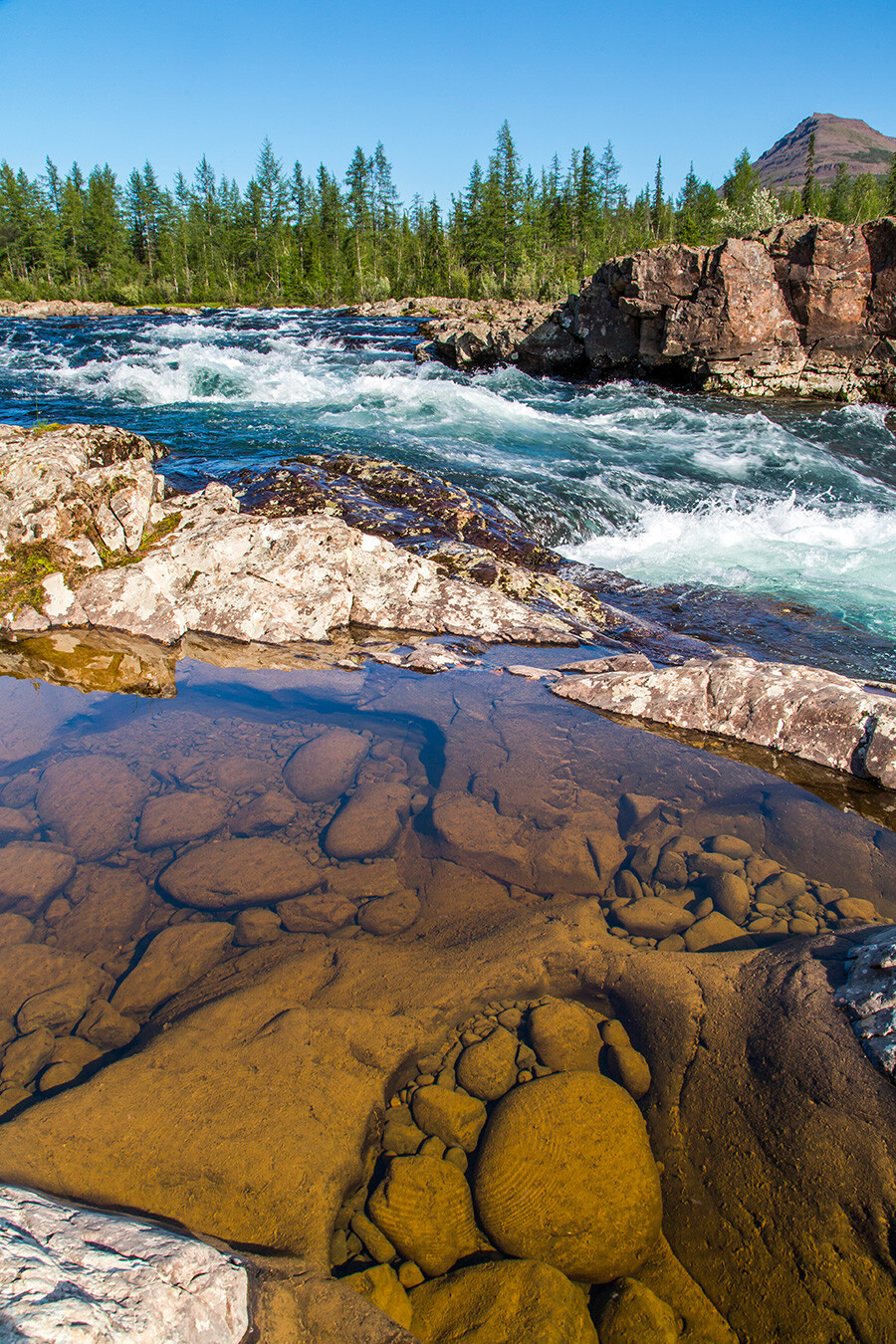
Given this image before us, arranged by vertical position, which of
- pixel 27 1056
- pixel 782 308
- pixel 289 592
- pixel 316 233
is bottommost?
pixel 27 1056

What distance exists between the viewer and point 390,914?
288 cm

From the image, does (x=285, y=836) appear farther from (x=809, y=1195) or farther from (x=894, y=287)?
(x=894, y=287)

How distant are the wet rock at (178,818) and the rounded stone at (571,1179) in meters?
2.01

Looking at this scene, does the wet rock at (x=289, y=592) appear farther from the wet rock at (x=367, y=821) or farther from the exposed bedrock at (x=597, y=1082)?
the exposed bedrock at (x=597, y=1082)

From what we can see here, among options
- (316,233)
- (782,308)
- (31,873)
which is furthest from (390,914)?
(316,233)

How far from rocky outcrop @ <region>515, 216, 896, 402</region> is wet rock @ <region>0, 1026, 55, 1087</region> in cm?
2293

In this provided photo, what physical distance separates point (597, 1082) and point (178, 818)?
7.78ft

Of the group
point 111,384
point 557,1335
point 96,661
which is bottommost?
point 557,1335

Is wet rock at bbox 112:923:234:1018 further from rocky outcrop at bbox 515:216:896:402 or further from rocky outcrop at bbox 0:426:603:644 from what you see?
rocky outcrop at bbox 515:216:896:402

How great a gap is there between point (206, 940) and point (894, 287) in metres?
25.4

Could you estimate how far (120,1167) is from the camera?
1.87m

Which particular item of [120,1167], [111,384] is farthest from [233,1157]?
[111,384]

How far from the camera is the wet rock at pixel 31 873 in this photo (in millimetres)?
2908

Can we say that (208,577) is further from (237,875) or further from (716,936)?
(716,936)
